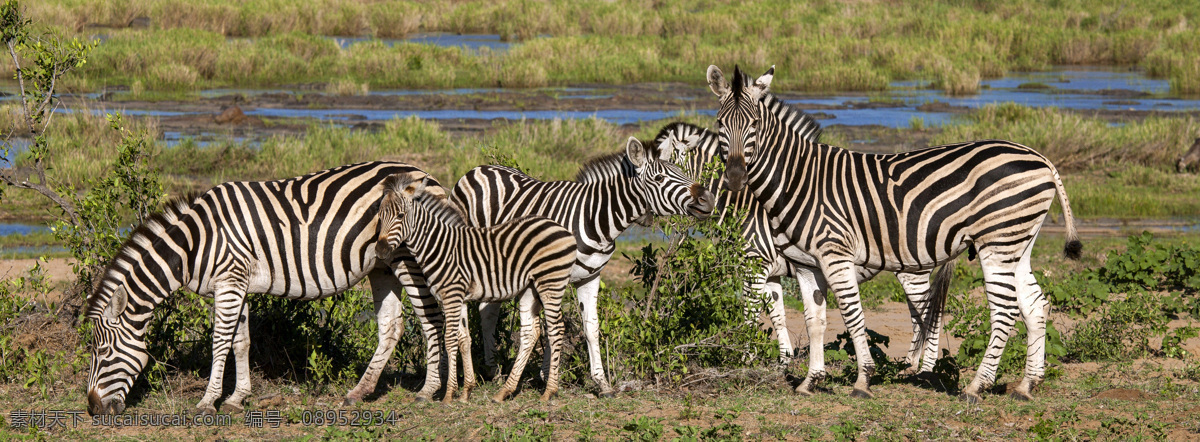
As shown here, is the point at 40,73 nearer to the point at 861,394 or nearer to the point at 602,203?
the point at 602,203

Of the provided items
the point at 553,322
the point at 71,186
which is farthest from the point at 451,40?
the point at 553,322

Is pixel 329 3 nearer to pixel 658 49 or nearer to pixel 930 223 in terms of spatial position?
pixel 658 49

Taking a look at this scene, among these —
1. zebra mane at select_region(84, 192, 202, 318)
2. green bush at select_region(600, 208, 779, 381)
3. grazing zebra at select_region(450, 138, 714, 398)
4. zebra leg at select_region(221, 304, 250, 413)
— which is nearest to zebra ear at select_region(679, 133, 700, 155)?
grazing zebra at select_region(450, 138, 714, 398)

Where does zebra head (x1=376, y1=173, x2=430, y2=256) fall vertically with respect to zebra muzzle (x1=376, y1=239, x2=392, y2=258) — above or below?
above

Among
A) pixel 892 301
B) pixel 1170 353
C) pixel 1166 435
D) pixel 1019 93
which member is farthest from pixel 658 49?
pixel 1166 435

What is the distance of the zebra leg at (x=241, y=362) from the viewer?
766 cm

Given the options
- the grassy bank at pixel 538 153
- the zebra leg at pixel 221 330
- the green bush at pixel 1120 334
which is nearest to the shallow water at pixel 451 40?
the grassy bank at pixel 538 153

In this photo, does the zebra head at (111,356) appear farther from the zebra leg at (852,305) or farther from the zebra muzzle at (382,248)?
the zebra leg at (852,305)

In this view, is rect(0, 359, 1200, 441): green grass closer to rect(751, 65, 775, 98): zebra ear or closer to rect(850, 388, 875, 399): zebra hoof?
rect(850, 388, 875, 399): zebra hoof

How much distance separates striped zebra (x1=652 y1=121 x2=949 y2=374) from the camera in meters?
8.35

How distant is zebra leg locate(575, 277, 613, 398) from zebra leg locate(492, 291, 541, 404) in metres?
0.35

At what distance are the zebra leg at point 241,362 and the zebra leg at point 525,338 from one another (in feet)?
5.80

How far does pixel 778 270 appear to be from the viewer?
898 cm

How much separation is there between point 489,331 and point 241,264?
2.15m
